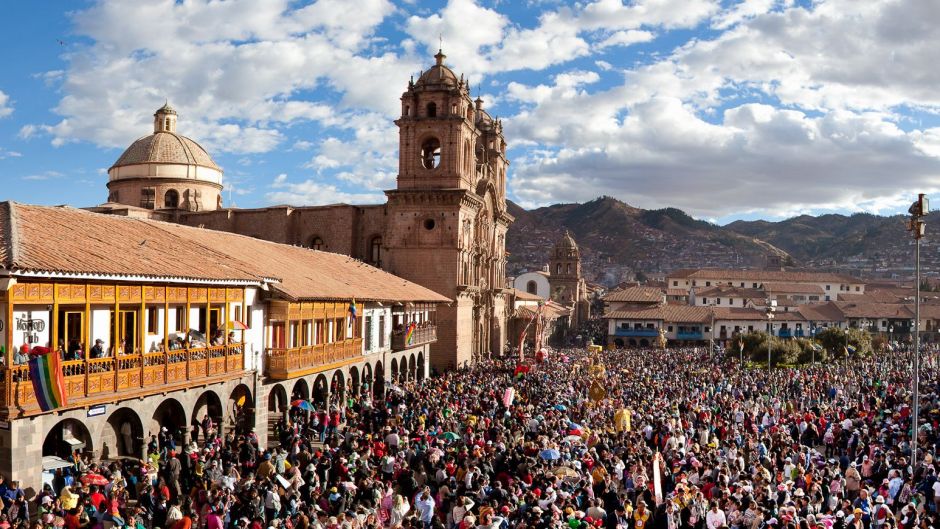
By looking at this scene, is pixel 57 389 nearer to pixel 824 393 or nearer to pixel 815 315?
pixel 824 393

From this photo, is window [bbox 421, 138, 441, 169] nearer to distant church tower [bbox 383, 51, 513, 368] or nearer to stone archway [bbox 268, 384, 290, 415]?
distant church tower [bbox 383, 51, 513, 368]

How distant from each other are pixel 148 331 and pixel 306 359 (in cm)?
658

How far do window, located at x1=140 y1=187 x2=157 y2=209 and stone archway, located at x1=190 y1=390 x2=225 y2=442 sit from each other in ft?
111

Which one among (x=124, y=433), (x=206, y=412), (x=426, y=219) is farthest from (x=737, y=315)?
(x=124, y=433)

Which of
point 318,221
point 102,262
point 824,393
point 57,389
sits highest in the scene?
point 318,221

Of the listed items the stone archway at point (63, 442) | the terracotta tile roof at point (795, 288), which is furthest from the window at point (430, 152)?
the terracotta tile roof at point (795, 288)

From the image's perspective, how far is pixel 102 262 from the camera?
1703 centimetres

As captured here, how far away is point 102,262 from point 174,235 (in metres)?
7.29

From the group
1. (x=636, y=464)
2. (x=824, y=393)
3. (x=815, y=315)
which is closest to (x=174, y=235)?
(x=636, y=464)

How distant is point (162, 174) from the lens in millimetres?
53469

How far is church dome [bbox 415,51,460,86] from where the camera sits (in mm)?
50125

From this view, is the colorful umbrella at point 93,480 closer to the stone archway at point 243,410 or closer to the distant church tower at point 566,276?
the stone archway at point 243,410

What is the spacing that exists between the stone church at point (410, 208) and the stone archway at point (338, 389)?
1861cm

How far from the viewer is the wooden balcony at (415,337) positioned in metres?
37.7
